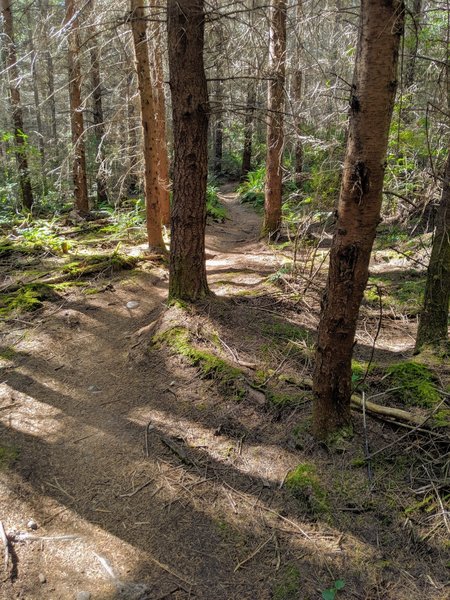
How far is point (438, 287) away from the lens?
15.0ft

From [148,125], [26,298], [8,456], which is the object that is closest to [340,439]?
[8,456]

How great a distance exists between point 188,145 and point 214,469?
12.0ft

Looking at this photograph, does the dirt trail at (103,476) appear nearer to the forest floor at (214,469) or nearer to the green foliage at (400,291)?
the forest floor at (214,469)

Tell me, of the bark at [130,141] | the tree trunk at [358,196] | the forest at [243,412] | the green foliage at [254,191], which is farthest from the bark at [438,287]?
the green foliage at [254,191]

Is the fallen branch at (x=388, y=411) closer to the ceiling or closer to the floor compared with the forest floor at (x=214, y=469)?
closer to the ceiling

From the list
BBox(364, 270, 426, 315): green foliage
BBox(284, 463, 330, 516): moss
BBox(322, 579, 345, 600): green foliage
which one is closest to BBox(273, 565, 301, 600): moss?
BBox(322, 579, 345, 600): green foliage

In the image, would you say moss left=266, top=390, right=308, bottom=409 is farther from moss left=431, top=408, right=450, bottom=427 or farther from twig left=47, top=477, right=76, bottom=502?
twig left=47, top=477, right=76, bottom=502

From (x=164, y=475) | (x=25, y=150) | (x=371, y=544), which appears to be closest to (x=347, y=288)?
(x=371, y=544)

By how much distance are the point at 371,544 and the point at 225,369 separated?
6.95ft

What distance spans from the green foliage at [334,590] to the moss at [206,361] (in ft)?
6.08

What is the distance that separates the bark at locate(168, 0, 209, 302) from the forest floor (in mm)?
475

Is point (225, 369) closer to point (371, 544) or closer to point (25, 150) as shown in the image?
point (371, 544)

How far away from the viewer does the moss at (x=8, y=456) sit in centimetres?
371

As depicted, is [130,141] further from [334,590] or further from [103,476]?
[334,590]
